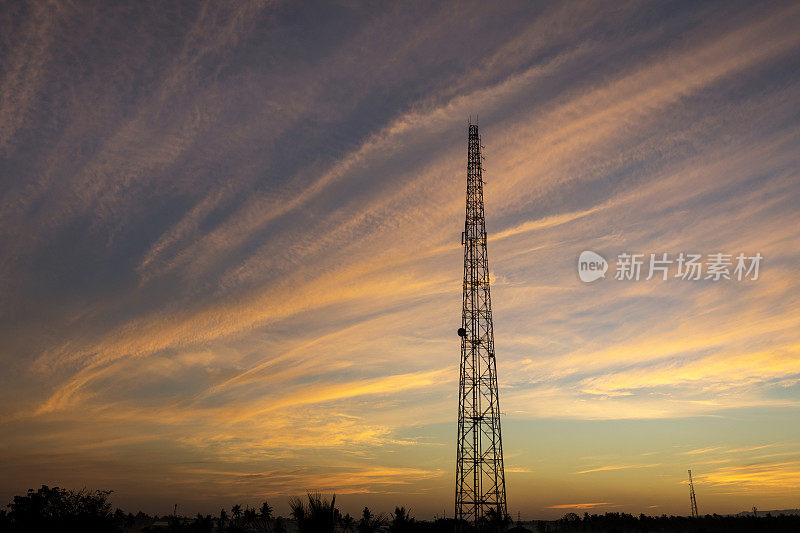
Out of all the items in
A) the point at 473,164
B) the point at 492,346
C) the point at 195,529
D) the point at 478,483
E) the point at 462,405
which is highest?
the point at 473,164

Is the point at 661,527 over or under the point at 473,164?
under

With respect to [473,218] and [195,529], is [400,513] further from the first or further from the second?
[195,529]

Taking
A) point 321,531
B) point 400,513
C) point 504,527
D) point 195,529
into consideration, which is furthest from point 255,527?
point 195,529

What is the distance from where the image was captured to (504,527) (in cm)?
5731

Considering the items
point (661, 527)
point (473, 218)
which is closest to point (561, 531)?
point (661, 527)

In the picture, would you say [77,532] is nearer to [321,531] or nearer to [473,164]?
[321,531]

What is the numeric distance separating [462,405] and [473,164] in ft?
78.5

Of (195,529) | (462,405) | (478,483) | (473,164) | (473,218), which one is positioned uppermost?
(473,164)

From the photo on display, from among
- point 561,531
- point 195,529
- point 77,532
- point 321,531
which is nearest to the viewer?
point 321,531

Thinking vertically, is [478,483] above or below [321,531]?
above

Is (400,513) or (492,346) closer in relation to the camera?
(400,513)

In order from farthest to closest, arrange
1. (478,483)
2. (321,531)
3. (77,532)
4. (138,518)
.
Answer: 1. (138,518)
2. (478,483)
3. (77,532)
4. (321,531)

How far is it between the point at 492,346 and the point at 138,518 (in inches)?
3495

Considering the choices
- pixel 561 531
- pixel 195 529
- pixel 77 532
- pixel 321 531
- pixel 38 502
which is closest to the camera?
pixel 321 531
